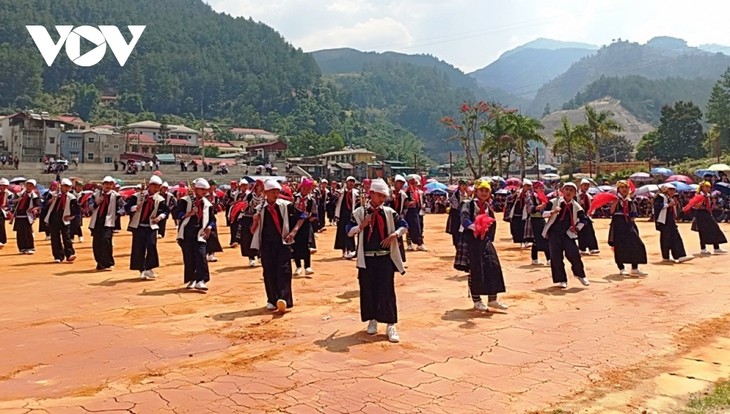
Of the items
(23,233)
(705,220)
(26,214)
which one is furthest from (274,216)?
(705,220)

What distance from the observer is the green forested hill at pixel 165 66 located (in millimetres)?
144000

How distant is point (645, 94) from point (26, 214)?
186128 mm

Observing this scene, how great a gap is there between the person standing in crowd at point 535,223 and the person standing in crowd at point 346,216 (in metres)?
3.61

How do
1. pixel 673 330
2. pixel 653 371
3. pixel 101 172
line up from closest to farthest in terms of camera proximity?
pixel 653 371, pixel 673 330, pixel 101 172

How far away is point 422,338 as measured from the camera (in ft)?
21.3

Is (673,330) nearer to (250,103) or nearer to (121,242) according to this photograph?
(121,242)

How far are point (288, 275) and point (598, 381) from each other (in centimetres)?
392

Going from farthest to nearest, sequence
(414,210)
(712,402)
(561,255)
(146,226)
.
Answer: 1. (414,210)
2. (146,226)
3. (561,255)
4. (712,402)

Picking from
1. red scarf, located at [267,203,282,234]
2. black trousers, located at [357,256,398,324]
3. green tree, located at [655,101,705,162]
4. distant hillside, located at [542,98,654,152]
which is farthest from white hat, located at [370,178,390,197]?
distant hillside, located at [542,98,654,152]

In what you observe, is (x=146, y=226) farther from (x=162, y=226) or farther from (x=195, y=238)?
(x=162, y=226)

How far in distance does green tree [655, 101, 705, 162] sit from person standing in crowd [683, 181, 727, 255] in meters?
57.4

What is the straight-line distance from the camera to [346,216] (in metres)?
13.4

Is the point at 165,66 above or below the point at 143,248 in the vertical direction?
above

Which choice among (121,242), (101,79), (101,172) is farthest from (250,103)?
(121,242)
